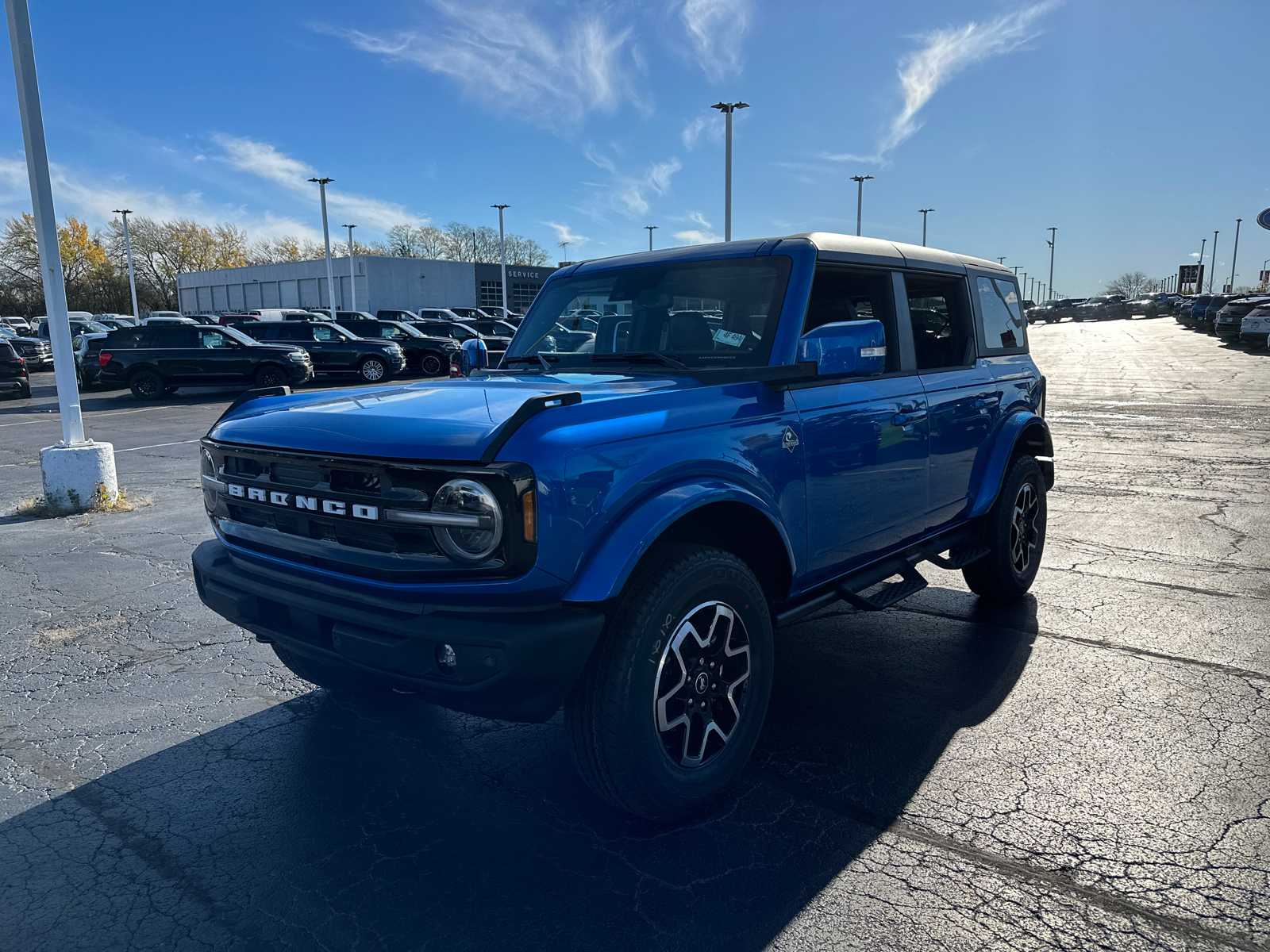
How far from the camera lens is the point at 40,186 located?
24.5 ft

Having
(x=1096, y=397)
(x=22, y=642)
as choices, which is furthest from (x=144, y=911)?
(x=1096, y=397)

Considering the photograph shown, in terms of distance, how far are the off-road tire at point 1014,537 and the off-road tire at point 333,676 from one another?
3.34m

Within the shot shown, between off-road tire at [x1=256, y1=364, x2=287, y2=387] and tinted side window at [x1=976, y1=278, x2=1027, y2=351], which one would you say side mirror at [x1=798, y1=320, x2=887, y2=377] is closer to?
tinted side window at [x1=976, y1=278, x2=1027, y2=351]

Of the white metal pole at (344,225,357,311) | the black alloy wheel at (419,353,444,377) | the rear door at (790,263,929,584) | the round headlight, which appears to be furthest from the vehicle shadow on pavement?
the white metal pole at (344,225,357,311)

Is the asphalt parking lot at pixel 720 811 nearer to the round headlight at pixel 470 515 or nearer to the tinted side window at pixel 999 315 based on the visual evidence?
the round headlight at pixel 470 515

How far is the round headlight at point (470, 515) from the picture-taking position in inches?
95.0

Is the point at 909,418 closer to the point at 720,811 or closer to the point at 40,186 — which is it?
the point at 720,811

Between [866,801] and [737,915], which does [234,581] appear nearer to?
[737,915]

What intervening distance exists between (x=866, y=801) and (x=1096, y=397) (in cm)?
1695

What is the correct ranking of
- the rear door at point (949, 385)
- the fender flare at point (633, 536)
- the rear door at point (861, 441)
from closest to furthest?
the fender flare at point (633, 536) → the rear door at point (861, 441) → the rear door at point (949, 385)

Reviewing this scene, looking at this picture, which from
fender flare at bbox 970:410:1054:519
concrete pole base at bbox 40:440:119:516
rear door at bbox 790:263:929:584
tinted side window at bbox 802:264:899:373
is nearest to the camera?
rear door at bbox 790:263:929:584

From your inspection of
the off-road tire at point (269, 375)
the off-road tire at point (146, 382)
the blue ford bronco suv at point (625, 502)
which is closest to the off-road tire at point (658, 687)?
the blue ford bronco suv at point (625, 502)

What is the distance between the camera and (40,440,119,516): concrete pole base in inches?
303

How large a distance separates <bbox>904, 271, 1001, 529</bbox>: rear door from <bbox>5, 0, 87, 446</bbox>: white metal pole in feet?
22.5
